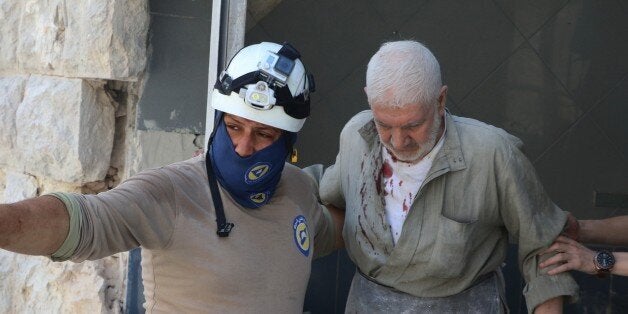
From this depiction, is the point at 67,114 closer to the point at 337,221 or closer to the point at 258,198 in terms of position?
the point at 337,221

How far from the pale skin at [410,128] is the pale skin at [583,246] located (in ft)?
0.41

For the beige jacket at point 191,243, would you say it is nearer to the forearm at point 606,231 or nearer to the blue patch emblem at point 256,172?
the blue patch emblem at point 256,172

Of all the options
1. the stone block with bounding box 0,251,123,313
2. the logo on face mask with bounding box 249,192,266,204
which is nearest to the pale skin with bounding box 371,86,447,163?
the logo on face mask with bounding box 249,192,266,204

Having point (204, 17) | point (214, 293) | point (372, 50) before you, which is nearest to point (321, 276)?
point (372, 50)

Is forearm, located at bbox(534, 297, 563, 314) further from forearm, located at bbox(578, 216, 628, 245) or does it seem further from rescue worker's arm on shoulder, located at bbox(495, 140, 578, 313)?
forearm, located at bbox(578, 216, 628, 245)

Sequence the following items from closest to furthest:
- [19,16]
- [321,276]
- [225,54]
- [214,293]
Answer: [214,293] < [225,54] < [19,16] < [321,276]

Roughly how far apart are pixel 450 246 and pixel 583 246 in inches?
20.7

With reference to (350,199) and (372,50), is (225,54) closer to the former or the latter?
(350,199)

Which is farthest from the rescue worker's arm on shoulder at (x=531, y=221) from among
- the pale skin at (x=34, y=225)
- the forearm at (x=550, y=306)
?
the pale skin at (x=34, y=225)

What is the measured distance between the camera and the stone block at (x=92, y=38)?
14.3 feet

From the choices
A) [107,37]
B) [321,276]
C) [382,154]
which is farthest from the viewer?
[321,276]

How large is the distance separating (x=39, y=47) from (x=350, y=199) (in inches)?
83.2

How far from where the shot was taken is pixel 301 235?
2736 millimetres

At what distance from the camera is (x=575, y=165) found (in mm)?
5492
